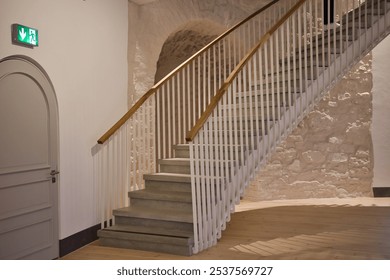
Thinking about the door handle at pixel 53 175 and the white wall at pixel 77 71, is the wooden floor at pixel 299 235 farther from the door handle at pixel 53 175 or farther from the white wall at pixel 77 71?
the door handle at pixel 53 175

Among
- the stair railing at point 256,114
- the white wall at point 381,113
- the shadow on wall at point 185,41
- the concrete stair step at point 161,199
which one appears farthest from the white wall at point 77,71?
the white wall at point 381,113

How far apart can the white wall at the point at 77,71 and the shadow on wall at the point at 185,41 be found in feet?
6.29

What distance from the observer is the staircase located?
4039 millimetres

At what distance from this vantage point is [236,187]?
14.0ft

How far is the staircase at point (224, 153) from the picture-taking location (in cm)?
404

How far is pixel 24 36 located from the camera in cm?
351

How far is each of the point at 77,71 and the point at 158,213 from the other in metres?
1.67

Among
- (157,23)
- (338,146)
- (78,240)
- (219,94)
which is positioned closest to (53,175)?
(78,240)

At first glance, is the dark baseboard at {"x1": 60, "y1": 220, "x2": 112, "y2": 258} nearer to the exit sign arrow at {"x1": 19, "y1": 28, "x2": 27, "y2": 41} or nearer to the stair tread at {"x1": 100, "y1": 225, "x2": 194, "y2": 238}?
the stair tread at {"x1": 100, "y1": 225, "x2": 194, "y2": 238}

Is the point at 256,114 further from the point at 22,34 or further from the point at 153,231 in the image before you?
the point at 22,34

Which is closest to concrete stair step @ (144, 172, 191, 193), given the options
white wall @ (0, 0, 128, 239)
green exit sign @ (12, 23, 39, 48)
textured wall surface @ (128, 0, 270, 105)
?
white wall @ (0, 0, 128, 239)

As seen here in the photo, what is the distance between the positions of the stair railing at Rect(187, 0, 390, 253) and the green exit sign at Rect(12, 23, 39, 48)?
5.19 feet


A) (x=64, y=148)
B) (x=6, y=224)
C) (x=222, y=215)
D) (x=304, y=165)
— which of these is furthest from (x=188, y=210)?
(x=304, y=165)

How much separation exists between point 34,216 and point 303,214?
11.6 feet
